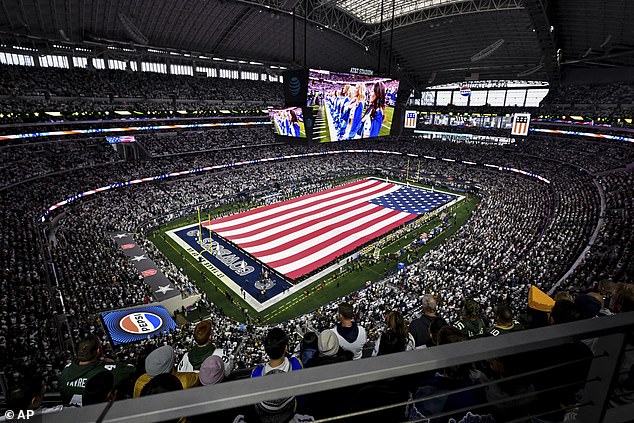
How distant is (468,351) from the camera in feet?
5.45

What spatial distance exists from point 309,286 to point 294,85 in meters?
15.4

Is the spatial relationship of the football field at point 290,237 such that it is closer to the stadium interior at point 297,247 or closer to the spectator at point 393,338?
the stadium interior at point 297,247

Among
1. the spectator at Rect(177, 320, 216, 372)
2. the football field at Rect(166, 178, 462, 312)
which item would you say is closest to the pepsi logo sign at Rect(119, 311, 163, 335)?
the football field at Rect(166, 178, 462, 312)

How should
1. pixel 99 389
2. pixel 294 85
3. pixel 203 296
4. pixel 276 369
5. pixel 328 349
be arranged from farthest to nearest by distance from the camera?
1. pixel 294 85
2. pixel 203 296
3. pixel 328 349
4. pixel 276 369
5. pixel 99 389

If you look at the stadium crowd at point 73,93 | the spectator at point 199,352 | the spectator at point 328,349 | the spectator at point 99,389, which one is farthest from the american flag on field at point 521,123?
the spectator at point 99,389

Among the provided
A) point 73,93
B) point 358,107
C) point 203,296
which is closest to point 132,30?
point 73,93

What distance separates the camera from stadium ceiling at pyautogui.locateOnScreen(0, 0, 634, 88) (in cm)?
3397

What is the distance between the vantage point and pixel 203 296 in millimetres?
23594

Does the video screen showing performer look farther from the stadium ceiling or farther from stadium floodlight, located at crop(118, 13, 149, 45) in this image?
stadium floodlight, located at crop(118, 13, 149, 45)

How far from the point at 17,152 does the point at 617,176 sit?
59.8 m

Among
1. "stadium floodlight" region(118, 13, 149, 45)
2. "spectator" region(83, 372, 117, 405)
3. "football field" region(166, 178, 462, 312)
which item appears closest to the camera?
"spectator" region(83, 372, 117, 405)

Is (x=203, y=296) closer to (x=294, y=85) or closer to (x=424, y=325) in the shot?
(x=294, y=85)

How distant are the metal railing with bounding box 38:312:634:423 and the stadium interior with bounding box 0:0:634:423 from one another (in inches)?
0.4

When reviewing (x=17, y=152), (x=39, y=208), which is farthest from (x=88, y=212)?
(x=17, y=152)
